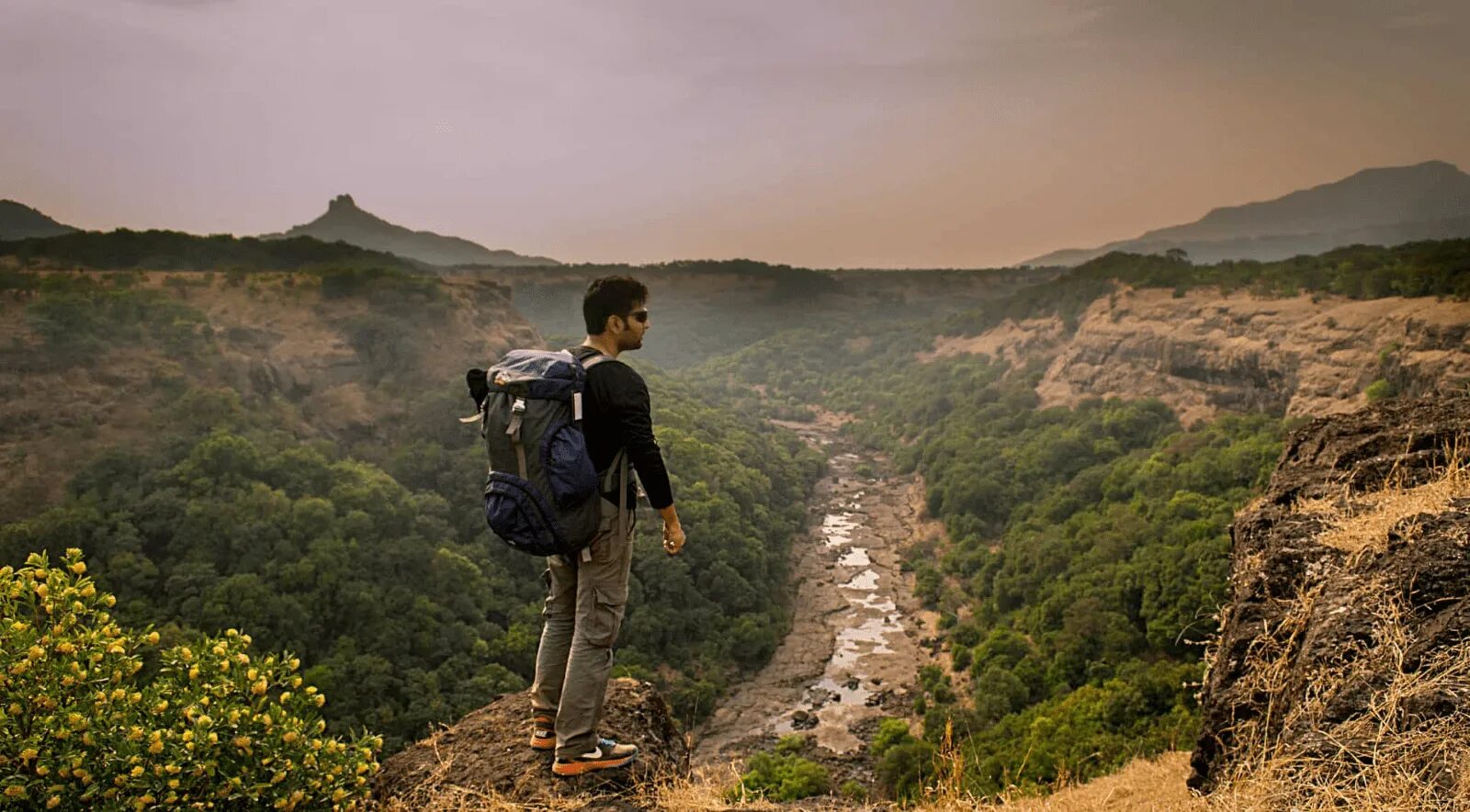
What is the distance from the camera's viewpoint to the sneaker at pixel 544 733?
4.04 metres

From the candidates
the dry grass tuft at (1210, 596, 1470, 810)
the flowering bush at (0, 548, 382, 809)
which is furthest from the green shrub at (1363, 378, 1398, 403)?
the flowering bush at (0, 548, 382, 809)

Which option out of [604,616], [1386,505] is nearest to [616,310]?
[604,616]

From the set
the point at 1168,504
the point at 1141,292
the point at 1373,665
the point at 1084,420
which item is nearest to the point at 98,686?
the point at 1373,665

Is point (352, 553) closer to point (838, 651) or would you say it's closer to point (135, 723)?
point (838, 651)

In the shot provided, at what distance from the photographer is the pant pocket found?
3635 millimetres

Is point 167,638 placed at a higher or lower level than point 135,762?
lower

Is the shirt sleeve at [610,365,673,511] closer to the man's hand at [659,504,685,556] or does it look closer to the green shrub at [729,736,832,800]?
the man's hand at [659,504,685,556]

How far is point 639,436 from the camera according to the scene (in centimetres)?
338

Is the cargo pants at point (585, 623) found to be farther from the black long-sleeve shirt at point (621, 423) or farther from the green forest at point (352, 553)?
the green forest at point (352, 553)

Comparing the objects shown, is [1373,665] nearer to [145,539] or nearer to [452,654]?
[452,654]

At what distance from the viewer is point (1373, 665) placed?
3199 mm

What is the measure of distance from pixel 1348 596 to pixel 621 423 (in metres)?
3.60

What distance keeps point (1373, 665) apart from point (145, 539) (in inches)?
1108

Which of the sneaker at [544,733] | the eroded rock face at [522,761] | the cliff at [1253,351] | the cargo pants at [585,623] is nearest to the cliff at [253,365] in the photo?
the eroded rock face at [522,761]
